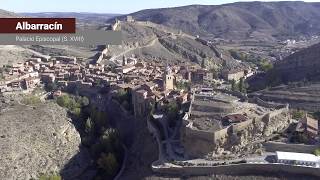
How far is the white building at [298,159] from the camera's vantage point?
25188 millimetres

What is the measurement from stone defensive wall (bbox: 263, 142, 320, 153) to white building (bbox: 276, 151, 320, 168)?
3.43 feet

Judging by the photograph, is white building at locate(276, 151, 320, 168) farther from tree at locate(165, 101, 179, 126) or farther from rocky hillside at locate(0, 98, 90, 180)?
rocky hillside at locate(0, 98, 90, 180)

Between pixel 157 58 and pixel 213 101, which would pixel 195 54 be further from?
pixel 213 101

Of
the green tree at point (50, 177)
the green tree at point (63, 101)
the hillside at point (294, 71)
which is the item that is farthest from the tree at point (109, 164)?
the hillside at point (294, 71)

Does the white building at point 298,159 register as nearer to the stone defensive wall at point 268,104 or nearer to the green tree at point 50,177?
the stone defensive wall at point 268,104

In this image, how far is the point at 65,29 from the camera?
3334cm

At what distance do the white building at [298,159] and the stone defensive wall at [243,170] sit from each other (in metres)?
0.29

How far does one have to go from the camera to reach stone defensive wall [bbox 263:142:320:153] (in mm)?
27125

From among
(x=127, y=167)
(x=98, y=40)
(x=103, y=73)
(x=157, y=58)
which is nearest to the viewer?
(x=127, y=167)

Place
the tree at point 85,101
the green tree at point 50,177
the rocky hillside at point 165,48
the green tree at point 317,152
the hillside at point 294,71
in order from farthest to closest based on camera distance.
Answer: the rocky hillside at point 165,48, the hillside at point 294,71, the tree at point 85,101, the green tree at point 50,177, the green tree at point 317,152

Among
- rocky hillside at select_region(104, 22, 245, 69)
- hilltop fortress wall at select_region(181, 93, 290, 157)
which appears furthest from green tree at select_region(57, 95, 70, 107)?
rocky hillside at select_region(104, 22, 245, 69)

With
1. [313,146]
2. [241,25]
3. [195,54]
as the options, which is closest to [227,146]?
[313,146]

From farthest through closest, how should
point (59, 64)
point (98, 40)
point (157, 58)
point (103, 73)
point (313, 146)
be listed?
point (157, 58), point (59, 64), point (103, 73), point (98, 40), point (313, 146)

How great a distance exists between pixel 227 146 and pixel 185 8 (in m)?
137
